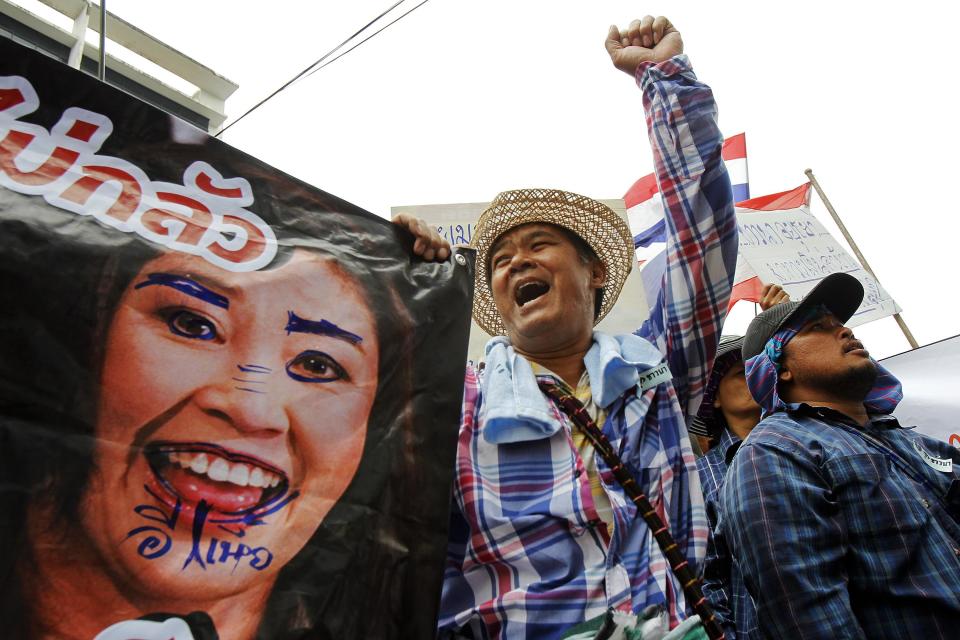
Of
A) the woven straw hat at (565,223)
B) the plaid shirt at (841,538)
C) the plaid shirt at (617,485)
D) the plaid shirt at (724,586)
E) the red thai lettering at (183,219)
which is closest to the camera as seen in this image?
the red thai lettering at (183,219)

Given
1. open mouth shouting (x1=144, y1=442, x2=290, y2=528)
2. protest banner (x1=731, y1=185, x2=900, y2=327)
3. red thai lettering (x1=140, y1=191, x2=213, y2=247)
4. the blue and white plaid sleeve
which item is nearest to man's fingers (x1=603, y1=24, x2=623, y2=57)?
the blue and white plaid sleeve

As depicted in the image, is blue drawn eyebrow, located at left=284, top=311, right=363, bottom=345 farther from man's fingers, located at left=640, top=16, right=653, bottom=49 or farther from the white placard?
the white placard

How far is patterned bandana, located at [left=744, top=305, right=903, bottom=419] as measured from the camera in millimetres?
2229

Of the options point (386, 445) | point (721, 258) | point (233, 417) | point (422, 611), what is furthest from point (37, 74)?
point (721, 258)

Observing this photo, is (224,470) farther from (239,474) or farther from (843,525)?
(843,525)

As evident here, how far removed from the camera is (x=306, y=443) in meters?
1.09

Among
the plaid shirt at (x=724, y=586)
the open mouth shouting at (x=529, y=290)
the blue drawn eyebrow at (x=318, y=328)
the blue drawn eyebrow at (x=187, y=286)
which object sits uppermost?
the open mouth shouting at (x=529, y=290)

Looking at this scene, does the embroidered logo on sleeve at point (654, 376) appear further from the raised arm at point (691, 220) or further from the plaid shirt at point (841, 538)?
the plaid shirt at point (841, 538)

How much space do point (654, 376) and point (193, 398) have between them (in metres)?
1.10

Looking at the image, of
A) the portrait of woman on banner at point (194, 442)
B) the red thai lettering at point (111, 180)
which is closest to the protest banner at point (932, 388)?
the portrait of woman on banner at point (194, 442)

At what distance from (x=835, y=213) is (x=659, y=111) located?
470 cm

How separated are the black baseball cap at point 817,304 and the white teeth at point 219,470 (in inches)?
80.9

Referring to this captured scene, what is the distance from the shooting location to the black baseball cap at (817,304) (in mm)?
2338

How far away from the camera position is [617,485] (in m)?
1.41
